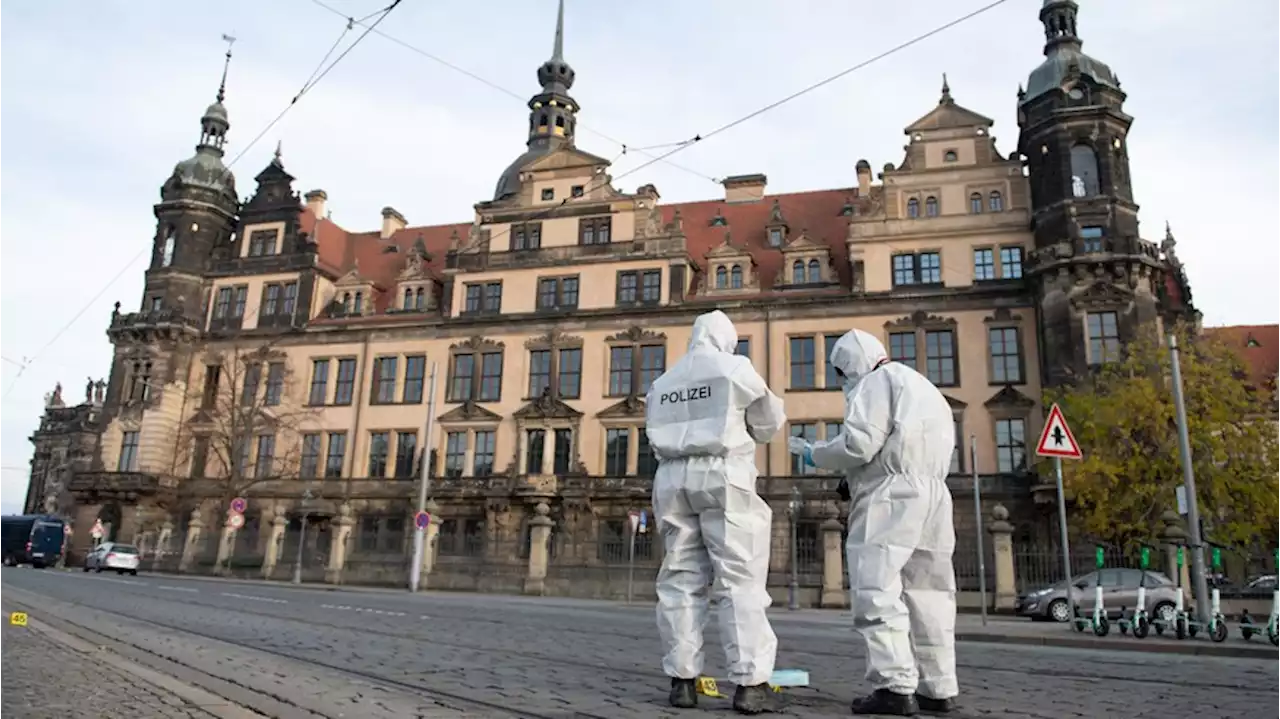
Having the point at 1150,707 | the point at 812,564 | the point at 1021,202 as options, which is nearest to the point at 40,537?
the point at 812,564

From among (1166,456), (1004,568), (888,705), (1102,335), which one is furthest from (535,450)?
(888,705)

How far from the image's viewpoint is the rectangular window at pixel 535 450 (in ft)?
123

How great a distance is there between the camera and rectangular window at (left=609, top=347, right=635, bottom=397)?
37.7 meters

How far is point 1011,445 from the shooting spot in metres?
32.5

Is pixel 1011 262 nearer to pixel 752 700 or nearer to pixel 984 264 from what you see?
pixel 984 264

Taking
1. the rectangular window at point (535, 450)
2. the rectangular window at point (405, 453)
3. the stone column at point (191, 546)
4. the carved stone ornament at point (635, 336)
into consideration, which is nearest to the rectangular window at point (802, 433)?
the carved stone ornament at point (635, 336)

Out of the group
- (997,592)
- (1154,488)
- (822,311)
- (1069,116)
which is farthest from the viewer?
(822,311)

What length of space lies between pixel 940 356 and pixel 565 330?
616 inches

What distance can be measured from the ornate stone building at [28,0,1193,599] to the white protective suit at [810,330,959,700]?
940 inches

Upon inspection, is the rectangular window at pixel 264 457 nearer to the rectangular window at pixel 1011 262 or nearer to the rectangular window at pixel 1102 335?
the rectangular window at pixel 1011 262

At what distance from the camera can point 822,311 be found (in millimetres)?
35688

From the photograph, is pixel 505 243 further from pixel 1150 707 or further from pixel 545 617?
pixel 1150 707

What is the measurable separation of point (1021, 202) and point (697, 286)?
1330 cm

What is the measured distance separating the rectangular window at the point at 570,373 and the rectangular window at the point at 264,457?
585 inches
